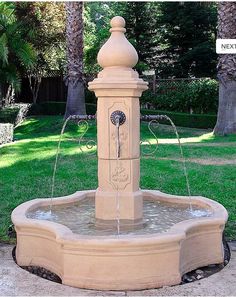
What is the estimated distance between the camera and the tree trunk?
640 inches

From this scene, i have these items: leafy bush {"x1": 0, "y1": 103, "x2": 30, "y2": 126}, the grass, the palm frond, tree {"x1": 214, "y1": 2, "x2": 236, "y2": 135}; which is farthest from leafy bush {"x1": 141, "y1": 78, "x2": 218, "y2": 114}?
the palm frond

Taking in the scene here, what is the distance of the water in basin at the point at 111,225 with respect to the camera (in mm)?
4480

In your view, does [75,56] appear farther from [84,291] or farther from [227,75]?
[84,291]

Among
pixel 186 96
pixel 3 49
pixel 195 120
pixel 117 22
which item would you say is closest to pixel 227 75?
pixel 195 120

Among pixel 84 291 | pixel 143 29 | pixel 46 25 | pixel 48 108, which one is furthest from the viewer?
pixel 143 29

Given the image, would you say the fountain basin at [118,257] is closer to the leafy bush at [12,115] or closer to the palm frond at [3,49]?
the palm frond at [3,49]

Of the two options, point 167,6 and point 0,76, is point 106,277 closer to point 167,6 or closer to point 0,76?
point 0,76

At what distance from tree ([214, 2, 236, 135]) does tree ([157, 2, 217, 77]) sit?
1045 cm

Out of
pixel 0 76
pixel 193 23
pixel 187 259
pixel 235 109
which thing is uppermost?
pixel 193 23

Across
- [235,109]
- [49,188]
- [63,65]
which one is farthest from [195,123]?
[49,188]

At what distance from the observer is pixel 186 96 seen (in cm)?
1938

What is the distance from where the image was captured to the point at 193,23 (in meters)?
25.4

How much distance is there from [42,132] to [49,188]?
929 cm

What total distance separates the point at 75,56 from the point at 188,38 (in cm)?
1122
